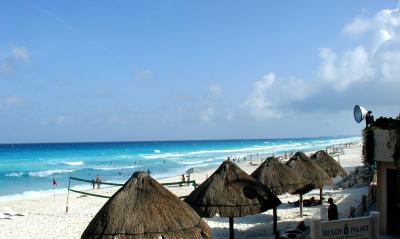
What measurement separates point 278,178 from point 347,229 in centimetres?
626

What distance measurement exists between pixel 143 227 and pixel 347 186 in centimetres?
1735

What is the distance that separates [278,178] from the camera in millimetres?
14203

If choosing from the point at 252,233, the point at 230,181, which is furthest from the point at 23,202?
the point at 230,181

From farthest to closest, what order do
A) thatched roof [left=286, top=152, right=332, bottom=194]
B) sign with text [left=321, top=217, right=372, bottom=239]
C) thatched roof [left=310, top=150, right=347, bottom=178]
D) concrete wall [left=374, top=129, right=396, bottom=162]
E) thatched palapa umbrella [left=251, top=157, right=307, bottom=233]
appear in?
1. thatched roof [left=310, top=150, right=347, bottom=178]
2. thatched roof [left=286, top=152, right=332, bottom=194]
3. thatched palapa umbrella [left=251, top=157, right=307, bottom=233]
4. concrete wall [left=374, top=129, right=396, bottom=162]
5. sign with text [left=321, top=217, right=372, bottom=239]

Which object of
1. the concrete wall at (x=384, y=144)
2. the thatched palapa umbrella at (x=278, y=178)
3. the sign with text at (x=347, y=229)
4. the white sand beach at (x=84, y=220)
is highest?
the concrete wall at (x=384, y=144)

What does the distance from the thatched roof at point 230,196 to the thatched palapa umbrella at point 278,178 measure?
1934 mm

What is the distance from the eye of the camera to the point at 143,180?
9094mm

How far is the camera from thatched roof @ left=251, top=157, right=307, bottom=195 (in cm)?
1397

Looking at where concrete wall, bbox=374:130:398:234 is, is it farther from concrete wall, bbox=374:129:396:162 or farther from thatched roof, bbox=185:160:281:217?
thatched roof, bbox=185:160:281:217

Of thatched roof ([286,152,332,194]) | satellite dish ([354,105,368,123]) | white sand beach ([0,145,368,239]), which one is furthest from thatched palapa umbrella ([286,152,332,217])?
satellite dish ([354,105,368,123])

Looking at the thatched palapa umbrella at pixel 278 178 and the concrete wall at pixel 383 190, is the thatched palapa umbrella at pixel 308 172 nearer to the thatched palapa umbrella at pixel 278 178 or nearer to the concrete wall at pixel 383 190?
the thatched palapa umbrella at pixel 278 178

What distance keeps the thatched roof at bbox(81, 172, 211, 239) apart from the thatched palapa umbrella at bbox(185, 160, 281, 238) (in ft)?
7.11

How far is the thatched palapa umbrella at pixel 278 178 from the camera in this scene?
13953 mm

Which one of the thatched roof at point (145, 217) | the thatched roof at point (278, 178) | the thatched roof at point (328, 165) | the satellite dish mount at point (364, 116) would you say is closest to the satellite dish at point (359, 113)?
the satellite dish mount at point (364, 116)
